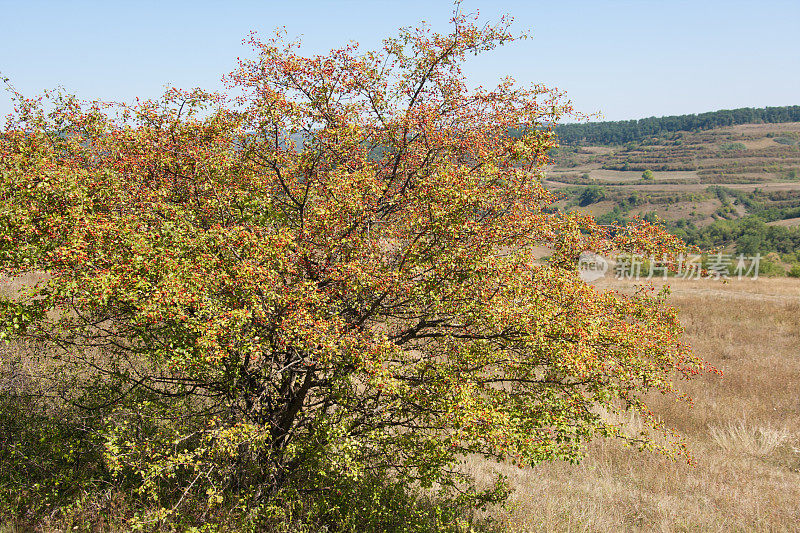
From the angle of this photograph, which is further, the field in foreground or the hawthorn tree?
the field in foreground

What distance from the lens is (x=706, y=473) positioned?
11.9 metres

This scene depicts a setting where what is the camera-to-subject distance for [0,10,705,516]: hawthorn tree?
5.89 meters

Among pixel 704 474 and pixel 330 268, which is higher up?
pixel 330 268

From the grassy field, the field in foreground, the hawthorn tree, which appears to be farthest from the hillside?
the hawthorn tree

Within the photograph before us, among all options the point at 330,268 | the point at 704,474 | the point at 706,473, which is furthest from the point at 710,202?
the point at 330,268

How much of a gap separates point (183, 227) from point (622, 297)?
21.6 ft

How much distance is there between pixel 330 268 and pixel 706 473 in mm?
11073

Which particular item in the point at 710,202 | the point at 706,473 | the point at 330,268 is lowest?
the point at 710,202

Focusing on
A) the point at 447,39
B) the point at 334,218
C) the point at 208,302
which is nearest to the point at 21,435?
the point at 208,302

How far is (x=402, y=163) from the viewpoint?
796 cm

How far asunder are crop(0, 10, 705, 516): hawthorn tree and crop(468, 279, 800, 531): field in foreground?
304 centimetres

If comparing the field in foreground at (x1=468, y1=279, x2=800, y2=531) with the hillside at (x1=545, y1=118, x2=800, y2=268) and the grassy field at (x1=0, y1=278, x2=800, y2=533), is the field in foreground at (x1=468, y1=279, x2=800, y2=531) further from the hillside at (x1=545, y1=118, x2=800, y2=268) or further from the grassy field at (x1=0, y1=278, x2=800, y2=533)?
the hillside at (x1=545, y1=118, x2=800, y2=268)

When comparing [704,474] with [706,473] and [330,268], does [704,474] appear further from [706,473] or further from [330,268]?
[330,268]

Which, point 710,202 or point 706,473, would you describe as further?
point 710,202
